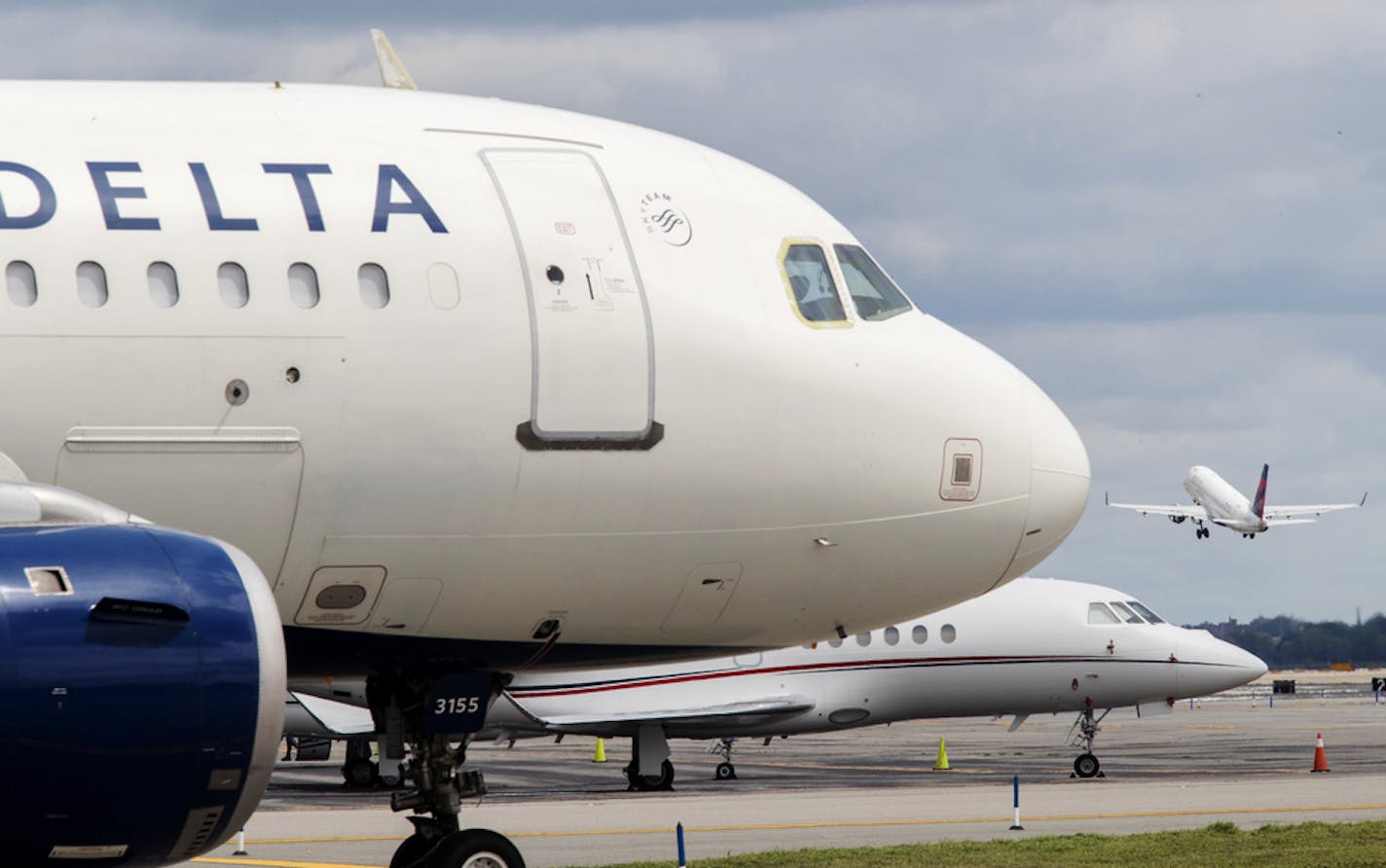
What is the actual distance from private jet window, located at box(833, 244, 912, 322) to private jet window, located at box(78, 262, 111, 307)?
14.9 ft

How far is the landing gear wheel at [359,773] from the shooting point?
108 ft

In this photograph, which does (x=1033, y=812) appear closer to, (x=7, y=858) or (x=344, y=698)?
(x=344, y=698)

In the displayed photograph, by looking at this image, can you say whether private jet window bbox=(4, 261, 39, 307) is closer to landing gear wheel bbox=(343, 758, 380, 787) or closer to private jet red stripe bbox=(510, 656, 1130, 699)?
private jet red stripe bbox=(510, 656, 1130, 699)

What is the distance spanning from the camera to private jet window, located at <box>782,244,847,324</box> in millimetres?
11445

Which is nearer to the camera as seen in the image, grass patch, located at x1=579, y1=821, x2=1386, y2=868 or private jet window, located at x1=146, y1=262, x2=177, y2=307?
private jet window, located at x1=146, y1=262, x2=177, y2=307

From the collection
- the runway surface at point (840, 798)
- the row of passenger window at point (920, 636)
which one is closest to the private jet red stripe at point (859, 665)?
the row of passenger window at point (920, 636)

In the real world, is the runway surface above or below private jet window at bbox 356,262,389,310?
below

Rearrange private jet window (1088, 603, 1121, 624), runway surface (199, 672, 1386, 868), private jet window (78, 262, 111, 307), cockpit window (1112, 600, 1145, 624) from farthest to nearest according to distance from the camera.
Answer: cockpit window (1112, 600, 1145, 624) → private jet window (1088, 603, 1121, 624) → runway surface (199, 672, 1386, 868) → private jet window (78, 262, 111, 307)

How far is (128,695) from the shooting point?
679cm

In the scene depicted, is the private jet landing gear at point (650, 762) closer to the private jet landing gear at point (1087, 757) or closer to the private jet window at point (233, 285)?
the private jet landing gear at point (1087, 757)

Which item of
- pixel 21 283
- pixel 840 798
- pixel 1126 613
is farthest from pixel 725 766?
pixel 21 283

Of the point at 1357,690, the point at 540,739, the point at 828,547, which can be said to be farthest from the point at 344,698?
the point at 1357,690

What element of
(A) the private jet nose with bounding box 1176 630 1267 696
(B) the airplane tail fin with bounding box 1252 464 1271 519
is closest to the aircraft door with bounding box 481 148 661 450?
(A) the private jet nose with bounding box 1176 630 1267 696

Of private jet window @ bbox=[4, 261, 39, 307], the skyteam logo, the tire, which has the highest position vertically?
the skyteam logo
